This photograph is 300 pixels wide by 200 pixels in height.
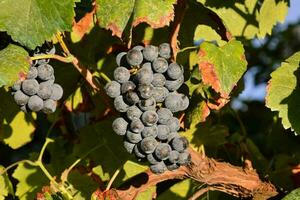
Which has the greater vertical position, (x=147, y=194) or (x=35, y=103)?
(x=35, y=103)

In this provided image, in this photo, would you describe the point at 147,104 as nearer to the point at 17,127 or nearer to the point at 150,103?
the point at 150,103

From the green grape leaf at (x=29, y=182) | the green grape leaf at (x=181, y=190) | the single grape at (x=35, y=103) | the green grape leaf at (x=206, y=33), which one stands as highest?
the single grape at (x=35, y=103)

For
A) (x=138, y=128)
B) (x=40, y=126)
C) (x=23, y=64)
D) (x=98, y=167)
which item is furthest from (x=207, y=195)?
(x=40, y=126)

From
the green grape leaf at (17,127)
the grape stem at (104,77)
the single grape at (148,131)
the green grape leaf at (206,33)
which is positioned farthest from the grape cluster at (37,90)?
the green grape leaf at (206,33)

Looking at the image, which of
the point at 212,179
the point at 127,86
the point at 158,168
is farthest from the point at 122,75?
the point at 212,179

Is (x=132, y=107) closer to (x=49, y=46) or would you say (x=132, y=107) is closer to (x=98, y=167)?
(x=49, y=46)

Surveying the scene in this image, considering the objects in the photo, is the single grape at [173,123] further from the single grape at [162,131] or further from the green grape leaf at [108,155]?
the green grape leaf at [108,155]
